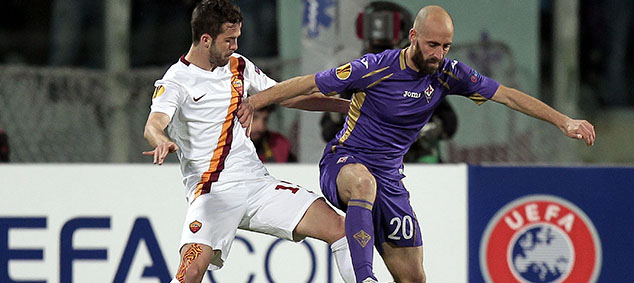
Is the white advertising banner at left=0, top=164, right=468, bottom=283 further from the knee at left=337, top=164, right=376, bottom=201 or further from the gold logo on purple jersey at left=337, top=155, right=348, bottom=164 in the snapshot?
the knee at left=337, top=164, right=376, bottom=201

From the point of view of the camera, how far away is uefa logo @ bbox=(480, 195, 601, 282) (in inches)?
316

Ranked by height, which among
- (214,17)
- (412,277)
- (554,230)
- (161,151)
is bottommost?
(412,277)

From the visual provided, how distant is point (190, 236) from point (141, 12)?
10.0 m

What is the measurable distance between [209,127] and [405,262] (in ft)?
4.42

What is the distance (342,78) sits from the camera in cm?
650

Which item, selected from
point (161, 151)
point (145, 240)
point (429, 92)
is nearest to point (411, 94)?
point (429, 92)

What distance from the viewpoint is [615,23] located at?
15484 millimetres

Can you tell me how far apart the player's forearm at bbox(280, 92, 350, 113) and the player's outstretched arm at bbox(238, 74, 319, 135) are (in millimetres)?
176

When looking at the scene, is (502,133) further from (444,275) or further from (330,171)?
(330,171)

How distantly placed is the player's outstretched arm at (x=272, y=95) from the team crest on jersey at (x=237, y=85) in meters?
0.15

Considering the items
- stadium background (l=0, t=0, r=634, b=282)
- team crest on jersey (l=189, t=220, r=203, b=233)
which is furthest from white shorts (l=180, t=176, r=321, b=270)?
stadium background (l=0, t=0, r=634, b=282)

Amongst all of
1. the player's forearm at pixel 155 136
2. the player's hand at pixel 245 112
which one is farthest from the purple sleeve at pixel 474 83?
the player's forearm at pixel 155 136

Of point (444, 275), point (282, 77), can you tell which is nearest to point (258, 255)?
point (444, 275)

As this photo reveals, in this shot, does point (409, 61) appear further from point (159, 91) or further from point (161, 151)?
point (161, 151)
